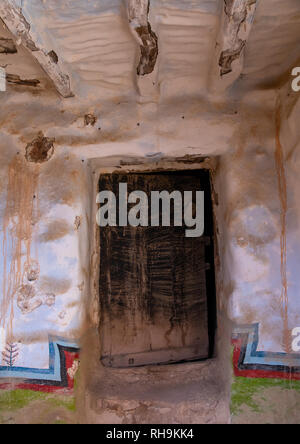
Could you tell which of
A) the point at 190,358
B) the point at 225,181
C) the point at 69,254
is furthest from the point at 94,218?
the point at 190,358

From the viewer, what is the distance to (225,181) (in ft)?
7.46

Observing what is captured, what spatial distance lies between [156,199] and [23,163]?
0.85 m

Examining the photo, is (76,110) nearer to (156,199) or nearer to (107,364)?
(156,199)

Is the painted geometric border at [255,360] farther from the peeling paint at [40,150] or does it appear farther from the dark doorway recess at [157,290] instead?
the peeling paint at [40,150]

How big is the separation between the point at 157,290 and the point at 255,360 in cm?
74

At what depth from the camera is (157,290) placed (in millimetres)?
2529

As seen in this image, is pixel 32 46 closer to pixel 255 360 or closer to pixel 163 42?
pixel 163 42

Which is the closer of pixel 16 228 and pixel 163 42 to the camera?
pixel 163 42

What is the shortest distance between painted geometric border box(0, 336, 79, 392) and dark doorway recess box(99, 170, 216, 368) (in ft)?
1.30

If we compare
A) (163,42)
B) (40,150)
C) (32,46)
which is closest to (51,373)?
(40,150)

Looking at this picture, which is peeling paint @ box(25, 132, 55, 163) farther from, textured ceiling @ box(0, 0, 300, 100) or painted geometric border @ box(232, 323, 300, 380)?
painted geometric border @ box(232, 323, 300, 380)

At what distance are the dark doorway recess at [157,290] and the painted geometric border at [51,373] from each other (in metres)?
0.40

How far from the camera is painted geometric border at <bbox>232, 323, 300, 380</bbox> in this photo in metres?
2.04

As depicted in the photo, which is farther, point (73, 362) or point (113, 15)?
point (73, 362)
